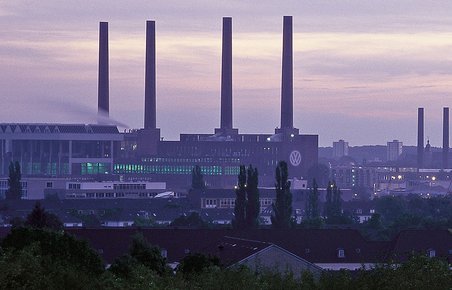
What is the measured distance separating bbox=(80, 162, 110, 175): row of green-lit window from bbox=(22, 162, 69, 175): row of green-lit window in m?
1.99

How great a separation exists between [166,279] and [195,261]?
1370 centimetres

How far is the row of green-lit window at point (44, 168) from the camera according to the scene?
193125 millimetres

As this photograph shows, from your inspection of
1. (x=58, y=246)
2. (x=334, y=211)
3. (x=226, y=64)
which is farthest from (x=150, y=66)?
(x=58, y=246)

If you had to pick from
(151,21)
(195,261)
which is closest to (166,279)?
(195,261)

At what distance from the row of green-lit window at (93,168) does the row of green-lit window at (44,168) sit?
1986mm

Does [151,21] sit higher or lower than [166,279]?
higher

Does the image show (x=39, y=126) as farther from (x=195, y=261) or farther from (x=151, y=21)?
(x=195, y=261)

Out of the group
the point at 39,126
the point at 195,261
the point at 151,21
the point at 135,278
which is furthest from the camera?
the point at 39,126

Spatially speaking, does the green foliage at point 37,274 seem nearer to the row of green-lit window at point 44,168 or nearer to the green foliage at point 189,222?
the green foliage at point 189,222

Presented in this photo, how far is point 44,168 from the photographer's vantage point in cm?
19425

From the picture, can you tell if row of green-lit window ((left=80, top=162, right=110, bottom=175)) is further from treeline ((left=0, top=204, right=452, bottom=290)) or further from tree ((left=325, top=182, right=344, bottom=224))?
treeline ((left=0, top=204, right=452, bottom=290))

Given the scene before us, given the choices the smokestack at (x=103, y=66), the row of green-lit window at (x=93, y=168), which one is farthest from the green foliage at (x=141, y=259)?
the row of green-lit window at (x=93, y=168)

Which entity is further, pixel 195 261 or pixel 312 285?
pixel 195 261

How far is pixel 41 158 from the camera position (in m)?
196
